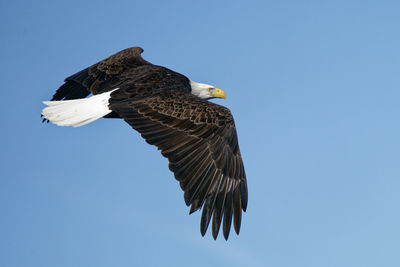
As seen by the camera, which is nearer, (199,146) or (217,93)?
(199,146)

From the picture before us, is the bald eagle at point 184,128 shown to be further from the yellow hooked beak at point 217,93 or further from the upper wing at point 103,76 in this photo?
the yellow hooked beak at point 217,93

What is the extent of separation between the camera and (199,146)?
6.80m

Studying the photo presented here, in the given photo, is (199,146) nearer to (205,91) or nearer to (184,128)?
(184,128)

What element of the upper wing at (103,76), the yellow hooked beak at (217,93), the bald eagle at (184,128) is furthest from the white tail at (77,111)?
the yellow hooked beak at (217,93)

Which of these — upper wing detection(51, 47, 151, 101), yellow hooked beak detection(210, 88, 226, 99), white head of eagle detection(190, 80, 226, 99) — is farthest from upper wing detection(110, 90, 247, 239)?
yellow hooked beak detection(210, 88, 226, 99)

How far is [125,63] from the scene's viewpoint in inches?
366

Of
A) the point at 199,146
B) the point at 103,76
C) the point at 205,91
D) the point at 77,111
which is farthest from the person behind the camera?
the point at 205,91

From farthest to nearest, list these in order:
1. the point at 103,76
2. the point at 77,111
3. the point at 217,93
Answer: the point at 217,93 → the point at 103,76 → the point at 77,111

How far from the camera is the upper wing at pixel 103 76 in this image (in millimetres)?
8688

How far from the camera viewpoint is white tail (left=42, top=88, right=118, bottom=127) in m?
7.40

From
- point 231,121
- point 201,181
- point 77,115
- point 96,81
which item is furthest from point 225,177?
point 96,81

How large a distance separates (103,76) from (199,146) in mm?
2819

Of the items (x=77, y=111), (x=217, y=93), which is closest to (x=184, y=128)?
(x=77, y=111)

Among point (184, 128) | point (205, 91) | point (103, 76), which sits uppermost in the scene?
point (205, 91)
